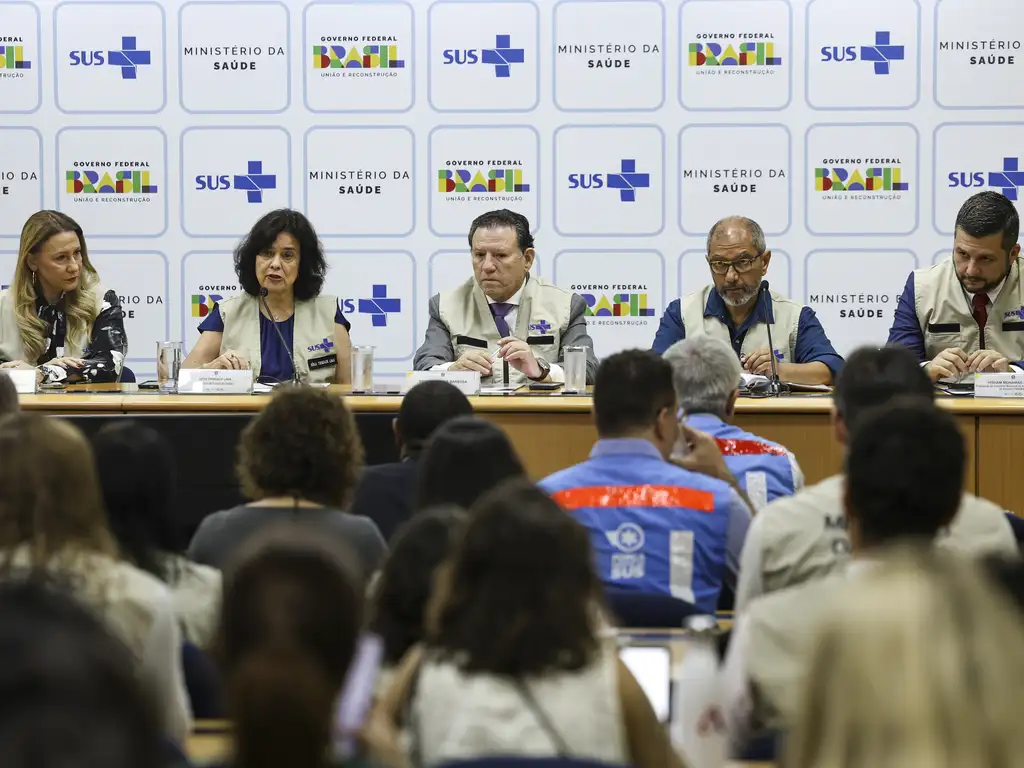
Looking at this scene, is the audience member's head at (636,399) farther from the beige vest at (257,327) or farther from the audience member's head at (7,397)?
the beige vest at (257,327)

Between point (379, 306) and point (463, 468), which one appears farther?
point (379, 306)

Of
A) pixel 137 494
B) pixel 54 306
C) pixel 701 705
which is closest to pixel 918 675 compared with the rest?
pixel 701 705

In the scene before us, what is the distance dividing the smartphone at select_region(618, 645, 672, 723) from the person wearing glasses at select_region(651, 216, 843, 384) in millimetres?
3011

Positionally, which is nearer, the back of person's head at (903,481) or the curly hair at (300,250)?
the back of person's head at (903,481)

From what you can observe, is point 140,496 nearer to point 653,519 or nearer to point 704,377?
point 653,519

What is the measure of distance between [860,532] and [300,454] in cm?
127

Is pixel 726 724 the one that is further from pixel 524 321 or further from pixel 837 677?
pixel 524 321

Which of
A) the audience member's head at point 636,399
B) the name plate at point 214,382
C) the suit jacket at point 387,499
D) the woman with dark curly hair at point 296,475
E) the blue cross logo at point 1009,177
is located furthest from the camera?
the blue cross logo at point 1009,177

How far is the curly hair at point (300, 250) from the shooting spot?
16.9 feet

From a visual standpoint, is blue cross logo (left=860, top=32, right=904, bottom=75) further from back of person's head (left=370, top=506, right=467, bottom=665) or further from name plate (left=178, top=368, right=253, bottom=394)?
back of person's head (left=370, top=506, right=467, bottom=665)

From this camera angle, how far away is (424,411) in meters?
3.15

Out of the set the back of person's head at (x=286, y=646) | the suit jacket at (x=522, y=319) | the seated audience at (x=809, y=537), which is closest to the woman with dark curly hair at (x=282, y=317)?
the suit jacket at (x=522, y=319)

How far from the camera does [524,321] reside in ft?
17.2

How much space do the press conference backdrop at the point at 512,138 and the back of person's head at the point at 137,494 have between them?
418 cm
